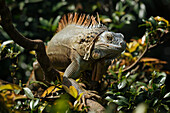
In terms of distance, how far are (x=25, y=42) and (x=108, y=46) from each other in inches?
31.0

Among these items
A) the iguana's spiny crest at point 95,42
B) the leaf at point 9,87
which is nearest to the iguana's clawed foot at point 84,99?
the iguana's spiny crest at point 95,42

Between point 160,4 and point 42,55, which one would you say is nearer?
point 42,55

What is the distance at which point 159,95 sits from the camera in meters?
2.49

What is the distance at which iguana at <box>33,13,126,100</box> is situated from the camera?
7.66ft

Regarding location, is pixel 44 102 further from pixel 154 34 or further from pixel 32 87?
pixel 154 34

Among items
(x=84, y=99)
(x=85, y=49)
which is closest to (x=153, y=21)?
(x=85, y=49)

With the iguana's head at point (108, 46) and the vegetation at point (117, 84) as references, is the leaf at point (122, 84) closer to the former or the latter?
the vegetation at point (117, 84)

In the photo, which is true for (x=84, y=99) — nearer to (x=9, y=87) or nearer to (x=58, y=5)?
(x=9, y=87)

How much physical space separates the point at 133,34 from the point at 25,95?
2953mm

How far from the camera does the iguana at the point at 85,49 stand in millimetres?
2334

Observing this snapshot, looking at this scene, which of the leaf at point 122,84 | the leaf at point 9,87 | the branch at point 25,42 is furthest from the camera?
the leaf at point 122,84

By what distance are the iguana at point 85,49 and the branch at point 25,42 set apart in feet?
0.60

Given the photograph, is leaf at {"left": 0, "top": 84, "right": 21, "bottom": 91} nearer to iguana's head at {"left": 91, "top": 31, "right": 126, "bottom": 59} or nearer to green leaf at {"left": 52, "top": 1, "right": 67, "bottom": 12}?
iguana's head at {"left": 91, "top": 31, "right": 126, "bottom": 59}

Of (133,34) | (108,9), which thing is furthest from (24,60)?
(133,34)
